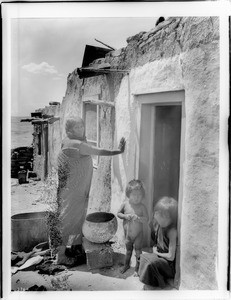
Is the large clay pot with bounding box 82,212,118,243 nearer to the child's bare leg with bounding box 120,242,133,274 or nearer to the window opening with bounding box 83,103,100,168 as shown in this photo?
the child's bare leg with bounding box 120,242,133,274

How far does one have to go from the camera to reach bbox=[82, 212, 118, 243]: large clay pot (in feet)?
10.8

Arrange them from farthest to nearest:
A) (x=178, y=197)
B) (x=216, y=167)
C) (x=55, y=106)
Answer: (x=55, y=106) < (x=178, y=197) < (x=216, y=167)

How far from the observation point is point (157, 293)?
3186 mm

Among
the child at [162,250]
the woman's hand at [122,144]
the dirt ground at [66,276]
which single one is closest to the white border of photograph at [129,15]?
the dirt ground at [66,276]

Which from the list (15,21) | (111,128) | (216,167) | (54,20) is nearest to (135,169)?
(111,128)

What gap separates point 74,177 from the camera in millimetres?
3463

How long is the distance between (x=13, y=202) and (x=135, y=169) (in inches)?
48.4

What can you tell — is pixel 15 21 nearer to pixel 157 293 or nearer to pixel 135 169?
pixel 135 169

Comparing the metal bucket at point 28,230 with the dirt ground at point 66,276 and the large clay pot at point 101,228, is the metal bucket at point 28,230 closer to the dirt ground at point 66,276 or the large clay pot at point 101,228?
the dirt ground at point 66,276

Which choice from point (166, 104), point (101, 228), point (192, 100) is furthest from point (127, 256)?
point (192, 100)

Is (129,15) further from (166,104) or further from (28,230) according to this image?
(28,230)

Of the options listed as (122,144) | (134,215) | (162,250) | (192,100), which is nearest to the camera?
(192,100)

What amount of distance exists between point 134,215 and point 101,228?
1.14ft

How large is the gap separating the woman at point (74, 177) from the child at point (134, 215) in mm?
400
